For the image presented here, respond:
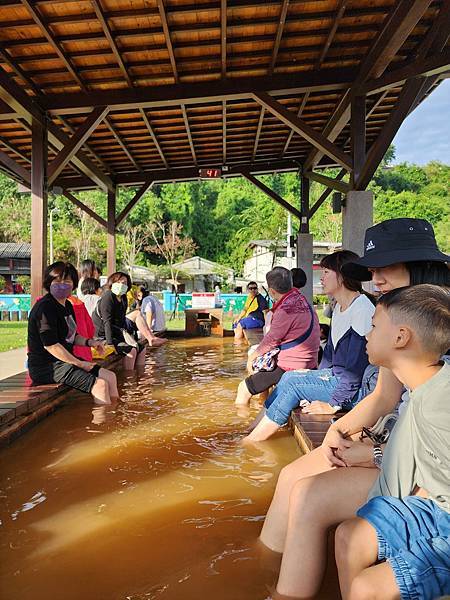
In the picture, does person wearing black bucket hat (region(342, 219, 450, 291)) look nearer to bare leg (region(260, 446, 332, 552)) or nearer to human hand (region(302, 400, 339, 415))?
bare leg (region(260, 446, 332, 552))

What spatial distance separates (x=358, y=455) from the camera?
211 centimetres

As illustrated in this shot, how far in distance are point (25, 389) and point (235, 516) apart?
9.09 ft

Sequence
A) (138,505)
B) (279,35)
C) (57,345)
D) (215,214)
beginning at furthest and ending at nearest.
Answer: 1. (215,214)
2. (279,35)
3. (57,345)
4. (138,505)

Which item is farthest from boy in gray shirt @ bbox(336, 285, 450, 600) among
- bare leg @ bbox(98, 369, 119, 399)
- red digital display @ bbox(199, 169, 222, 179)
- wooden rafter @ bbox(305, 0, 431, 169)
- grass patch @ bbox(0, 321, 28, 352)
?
red digital display @ bbox(199, 169, 222, 179)

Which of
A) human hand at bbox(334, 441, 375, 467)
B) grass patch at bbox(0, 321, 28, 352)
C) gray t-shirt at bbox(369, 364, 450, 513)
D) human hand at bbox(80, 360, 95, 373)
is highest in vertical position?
gray t-shirt at bbox(369, 364, 450, 513)

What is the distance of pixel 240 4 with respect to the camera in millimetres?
5844

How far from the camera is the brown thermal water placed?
223cm

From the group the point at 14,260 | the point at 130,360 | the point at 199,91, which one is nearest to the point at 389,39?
the point at 199,91

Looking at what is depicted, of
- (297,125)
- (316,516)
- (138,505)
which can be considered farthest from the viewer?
(297,125)

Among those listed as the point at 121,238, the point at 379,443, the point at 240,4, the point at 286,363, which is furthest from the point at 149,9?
the point at 121,238

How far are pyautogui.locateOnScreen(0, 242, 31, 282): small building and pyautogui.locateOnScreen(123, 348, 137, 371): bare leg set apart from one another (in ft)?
99.8

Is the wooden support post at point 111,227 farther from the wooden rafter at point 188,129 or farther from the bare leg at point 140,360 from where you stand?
the bare leg at point 140,360

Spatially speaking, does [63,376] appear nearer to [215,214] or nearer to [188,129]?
[188,129]

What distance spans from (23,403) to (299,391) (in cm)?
220
